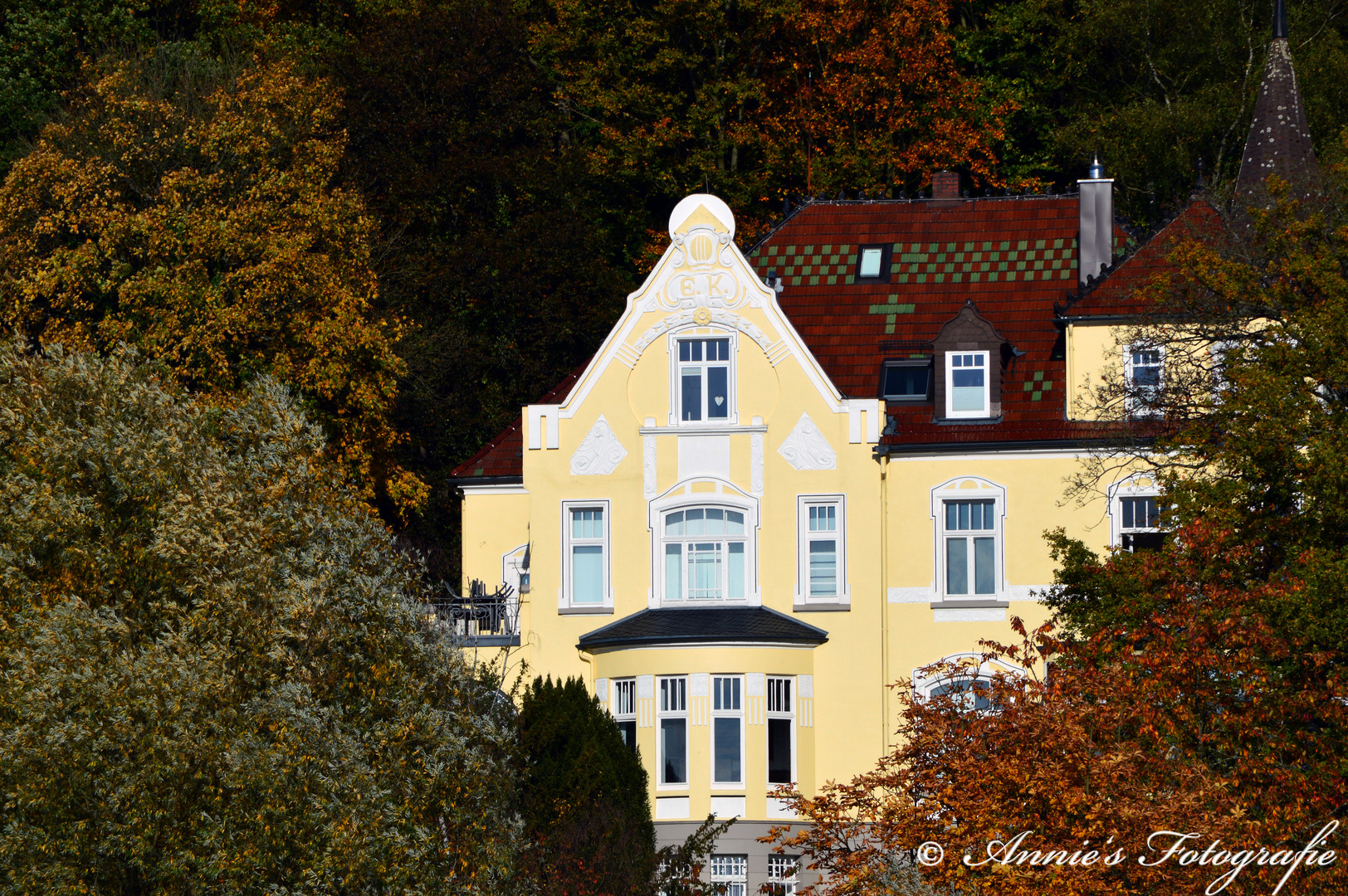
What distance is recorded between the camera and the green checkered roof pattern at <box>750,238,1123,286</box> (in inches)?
1603

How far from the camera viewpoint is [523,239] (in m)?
48.7

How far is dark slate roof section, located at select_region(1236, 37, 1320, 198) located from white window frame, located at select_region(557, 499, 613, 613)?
13.2 meters

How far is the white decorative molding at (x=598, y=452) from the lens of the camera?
38.2 meters

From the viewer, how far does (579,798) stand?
105 feet

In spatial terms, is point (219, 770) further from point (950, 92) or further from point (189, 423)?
point (950, 92)

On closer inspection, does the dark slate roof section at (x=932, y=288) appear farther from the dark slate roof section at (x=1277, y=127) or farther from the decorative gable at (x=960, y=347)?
the dark slate roof section at (x=1277, y=127)

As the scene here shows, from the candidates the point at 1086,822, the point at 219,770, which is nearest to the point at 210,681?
the point at 219,770

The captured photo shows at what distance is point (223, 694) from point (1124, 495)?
56.8 feet

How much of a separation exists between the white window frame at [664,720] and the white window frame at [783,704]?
4.41 feet

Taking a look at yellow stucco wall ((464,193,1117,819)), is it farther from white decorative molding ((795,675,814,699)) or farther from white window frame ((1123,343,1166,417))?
white window frame ((1123,343,1166,417))

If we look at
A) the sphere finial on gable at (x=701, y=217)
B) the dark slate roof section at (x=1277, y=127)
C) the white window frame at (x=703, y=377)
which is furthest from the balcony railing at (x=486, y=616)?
the dark slate roof section at (x=1277, y=127)

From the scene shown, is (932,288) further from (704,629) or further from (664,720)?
(664,720)

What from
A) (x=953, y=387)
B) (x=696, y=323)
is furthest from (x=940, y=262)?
(x=696, y=323)
